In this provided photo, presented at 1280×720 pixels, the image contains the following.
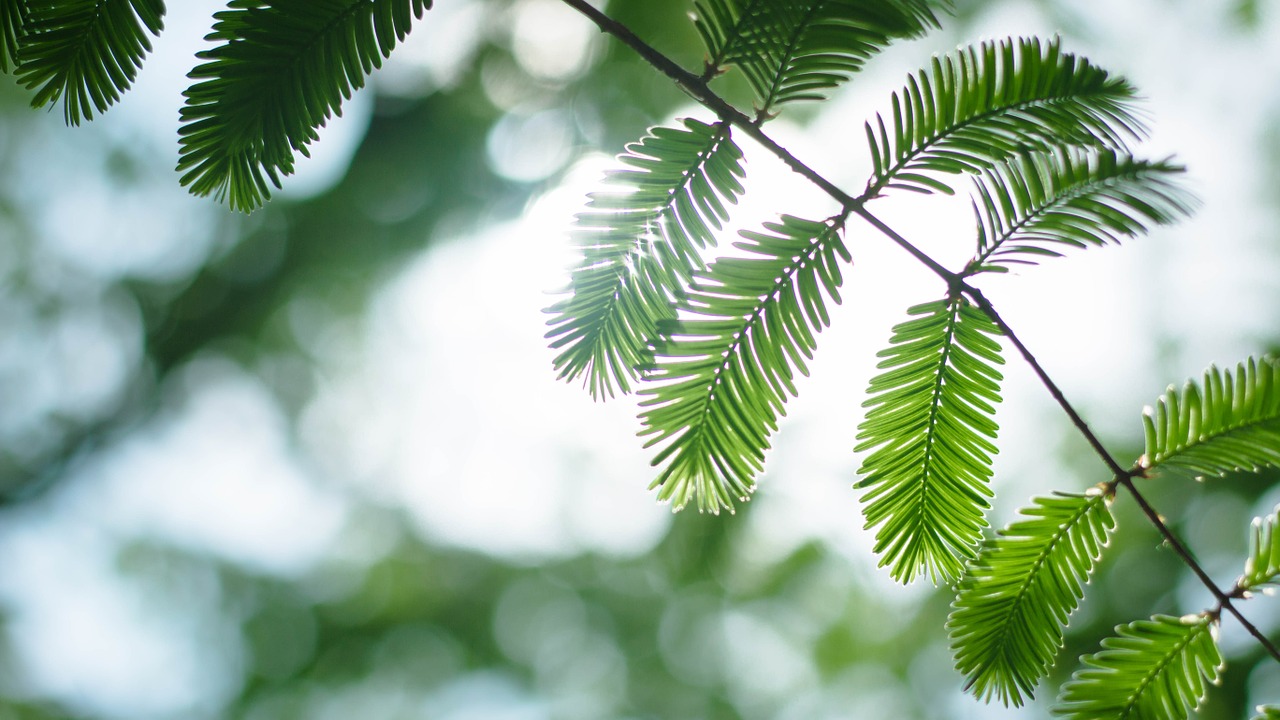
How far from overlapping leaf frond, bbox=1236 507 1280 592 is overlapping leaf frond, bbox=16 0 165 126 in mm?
1092

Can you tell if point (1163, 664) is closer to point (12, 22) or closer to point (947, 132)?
point (947, 132)

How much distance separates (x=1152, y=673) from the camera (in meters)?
0.67

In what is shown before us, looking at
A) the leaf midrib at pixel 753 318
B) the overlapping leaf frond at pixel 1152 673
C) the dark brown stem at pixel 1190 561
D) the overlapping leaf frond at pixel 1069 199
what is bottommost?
the overlapping leaf frond at pixel 1152 673

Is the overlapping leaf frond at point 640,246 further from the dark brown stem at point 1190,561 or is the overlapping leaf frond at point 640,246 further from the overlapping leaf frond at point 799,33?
the dark brown stem at point 1190,561

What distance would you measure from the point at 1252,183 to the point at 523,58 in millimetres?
3645

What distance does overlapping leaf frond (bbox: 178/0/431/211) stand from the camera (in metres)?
0.58

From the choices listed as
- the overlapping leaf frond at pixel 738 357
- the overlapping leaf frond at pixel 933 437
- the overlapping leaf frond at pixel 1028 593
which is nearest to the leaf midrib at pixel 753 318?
the overlapping leaf frond at pixel 738 357

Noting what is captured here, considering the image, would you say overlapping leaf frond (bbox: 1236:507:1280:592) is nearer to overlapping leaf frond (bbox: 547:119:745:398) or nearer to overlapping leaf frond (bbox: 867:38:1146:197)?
overlapping leaf frond (bbox: 867:38:1146:197)

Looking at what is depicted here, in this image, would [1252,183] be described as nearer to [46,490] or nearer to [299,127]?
[299,127]

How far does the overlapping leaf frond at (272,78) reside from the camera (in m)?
0.58

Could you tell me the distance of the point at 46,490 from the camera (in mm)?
4055

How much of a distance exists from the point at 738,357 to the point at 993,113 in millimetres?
297

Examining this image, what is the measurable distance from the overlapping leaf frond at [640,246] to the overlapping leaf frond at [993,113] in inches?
5.5

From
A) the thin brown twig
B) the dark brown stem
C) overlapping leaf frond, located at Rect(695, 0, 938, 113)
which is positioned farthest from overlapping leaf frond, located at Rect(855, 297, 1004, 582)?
overlapping leaf frond, located at Rect(695, 0, 938, 113)
